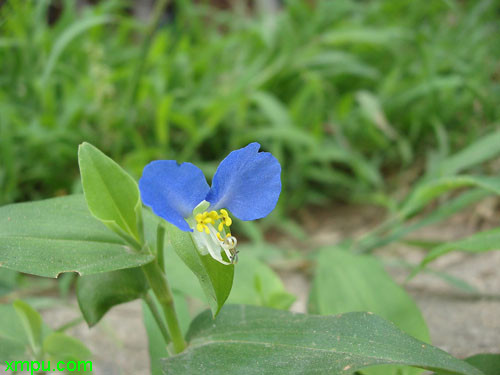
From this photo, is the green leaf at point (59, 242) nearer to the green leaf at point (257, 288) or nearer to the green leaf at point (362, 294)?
the green leaf at point (257, 288)

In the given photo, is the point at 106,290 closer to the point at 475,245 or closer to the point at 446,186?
the point at 475,245

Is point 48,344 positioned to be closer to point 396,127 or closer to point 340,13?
point 396,127

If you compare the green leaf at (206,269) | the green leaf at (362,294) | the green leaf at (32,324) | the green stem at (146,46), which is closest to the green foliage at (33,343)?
the green leaf at (32,324)

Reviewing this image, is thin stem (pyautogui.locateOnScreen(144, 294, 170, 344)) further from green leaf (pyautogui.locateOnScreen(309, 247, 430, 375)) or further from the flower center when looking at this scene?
green leaf (pyautogui.locateOnScreen(309, 247, 430, 375))

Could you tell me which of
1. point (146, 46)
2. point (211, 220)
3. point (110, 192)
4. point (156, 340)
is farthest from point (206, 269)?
point (146, 46)

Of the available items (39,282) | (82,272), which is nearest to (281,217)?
(39,282)

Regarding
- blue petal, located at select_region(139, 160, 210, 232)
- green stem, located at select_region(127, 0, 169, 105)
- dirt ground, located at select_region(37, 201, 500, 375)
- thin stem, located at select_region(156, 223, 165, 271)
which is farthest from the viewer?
green stem, located at select_region(127, 0, 169, 105)

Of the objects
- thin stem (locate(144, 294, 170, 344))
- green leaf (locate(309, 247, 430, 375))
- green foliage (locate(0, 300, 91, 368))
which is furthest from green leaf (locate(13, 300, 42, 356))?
green leaf (locate(309, 247, 430, 375))

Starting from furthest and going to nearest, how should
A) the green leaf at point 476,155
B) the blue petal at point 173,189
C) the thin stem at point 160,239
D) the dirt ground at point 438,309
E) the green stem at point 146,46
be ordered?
the green stem at point 146,46
the green leaf at point 476,155
the dirt ground at point 438,309
the thin stem at point 160,239
the blue petal at point 173,189
